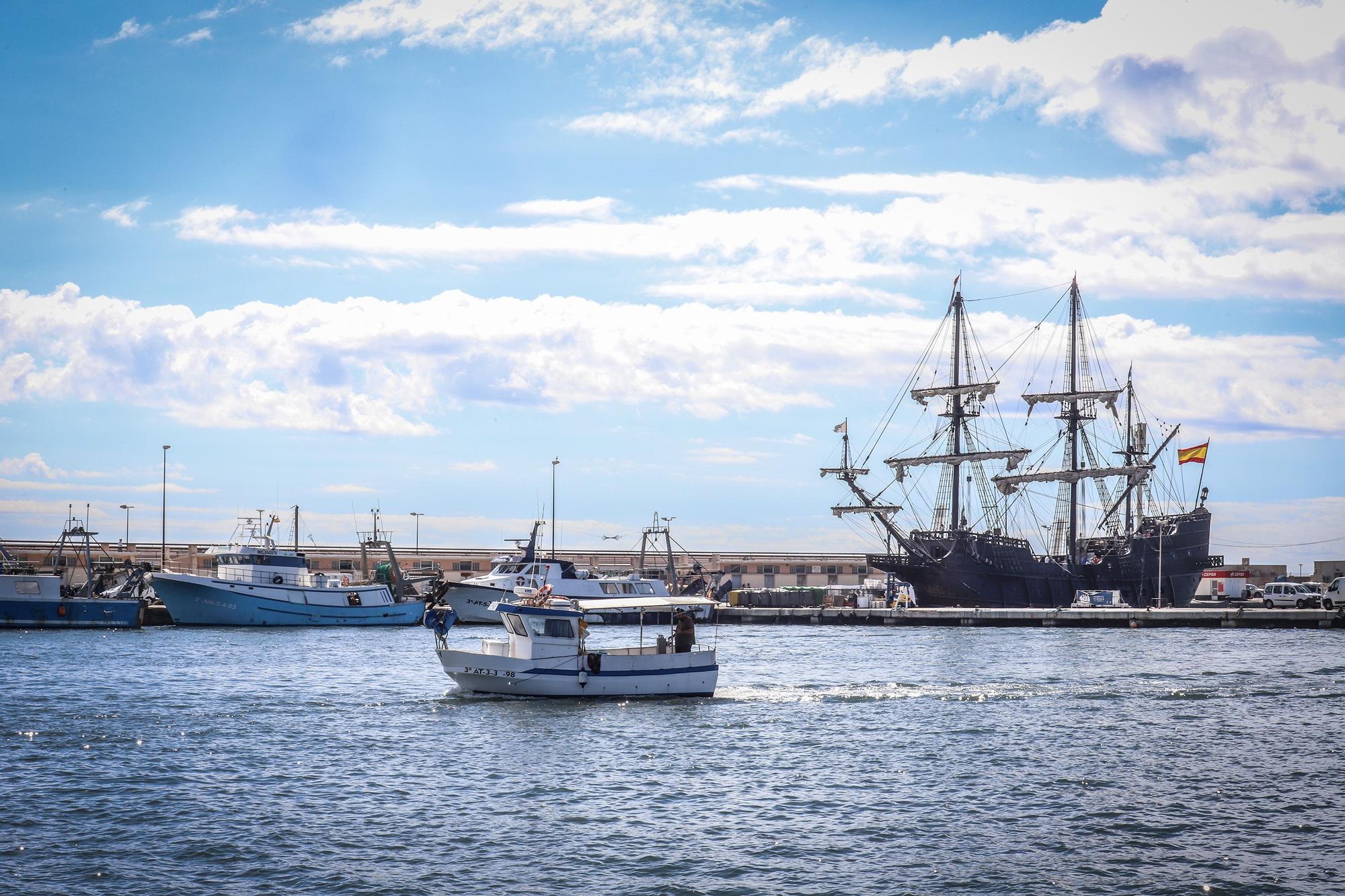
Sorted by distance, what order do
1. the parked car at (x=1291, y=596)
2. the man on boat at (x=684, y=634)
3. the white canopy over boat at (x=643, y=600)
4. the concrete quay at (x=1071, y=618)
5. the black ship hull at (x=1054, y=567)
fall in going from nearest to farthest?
1. the white canopy over boat at (x=643, y=600)
2. the man on boat at (x=684, y=634)
3. the concrete quay at (x=1071, y=618)
4. the parked car at (x=1291, y=596)
5. the black ship hull at (x=1054, y=567)

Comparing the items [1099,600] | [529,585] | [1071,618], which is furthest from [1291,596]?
[529,585]

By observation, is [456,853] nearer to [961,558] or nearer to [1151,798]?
[1151,798]

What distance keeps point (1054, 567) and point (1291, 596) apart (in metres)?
21.7

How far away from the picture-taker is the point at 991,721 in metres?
42.2

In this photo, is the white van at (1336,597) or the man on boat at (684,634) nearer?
the man on boat at (684,634)

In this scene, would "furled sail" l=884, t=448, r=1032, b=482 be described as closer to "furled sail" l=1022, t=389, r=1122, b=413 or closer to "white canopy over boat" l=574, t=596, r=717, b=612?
"furled sail" l=1022, t=389, r=1122, b=413

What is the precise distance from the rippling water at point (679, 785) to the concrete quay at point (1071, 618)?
44.7m

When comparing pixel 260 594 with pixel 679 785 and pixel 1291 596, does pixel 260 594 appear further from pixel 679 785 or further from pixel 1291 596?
pixel 1291 596

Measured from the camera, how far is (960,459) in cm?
12444

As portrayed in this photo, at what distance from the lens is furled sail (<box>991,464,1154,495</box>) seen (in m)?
130

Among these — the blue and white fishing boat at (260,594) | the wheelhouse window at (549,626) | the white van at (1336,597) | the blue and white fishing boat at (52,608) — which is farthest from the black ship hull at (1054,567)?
the wheelhouse window at (549,626)

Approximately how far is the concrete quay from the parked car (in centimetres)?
424

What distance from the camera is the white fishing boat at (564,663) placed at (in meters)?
43.7

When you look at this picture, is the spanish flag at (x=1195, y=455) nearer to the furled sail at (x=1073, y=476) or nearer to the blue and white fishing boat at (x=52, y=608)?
the furled sail at (x=1073, y=476)
